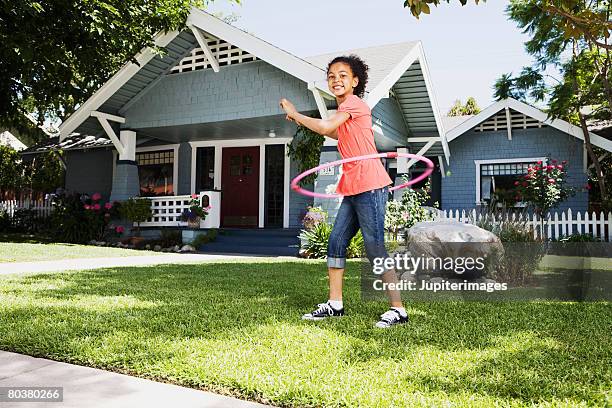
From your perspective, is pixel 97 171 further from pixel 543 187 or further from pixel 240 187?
pixel 543 187

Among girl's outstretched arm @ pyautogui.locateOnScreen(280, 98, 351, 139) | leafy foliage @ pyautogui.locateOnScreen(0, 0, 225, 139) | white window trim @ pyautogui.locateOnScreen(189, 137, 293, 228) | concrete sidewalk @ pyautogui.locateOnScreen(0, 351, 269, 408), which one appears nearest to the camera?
concrete sidewalk @ pyautogui.locateOnScreen(0, 351, 269, 408)

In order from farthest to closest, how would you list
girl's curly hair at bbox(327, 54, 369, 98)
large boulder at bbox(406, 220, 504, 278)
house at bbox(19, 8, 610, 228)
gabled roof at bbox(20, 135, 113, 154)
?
gabled roof at bbox(20, 135, 113, 154) < house at bbox(19, 8, 610, 228) < large boulder at bbox(406, 220, 504, 278) < girl's curly hair at bbox(327, 54, 369, 98)

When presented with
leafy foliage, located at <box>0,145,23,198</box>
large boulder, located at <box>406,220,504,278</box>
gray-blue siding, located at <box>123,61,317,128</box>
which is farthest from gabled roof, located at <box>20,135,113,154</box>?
large boulder, located at <box>406,220,504,278</box>

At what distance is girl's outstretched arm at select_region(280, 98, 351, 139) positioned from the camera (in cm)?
337

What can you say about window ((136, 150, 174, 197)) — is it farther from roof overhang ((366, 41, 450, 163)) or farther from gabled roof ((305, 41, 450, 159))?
roof overhang ((366, 41, 450, 163))

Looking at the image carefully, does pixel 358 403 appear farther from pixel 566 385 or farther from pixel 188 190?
pixel 188 190

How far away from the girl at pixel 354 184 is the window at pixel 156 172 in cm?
1249

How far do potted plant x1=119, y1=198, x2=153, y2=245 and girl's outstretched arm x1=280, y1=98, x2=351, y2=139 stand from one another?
34.3 ft

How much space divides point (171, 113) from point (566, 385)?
1219cm

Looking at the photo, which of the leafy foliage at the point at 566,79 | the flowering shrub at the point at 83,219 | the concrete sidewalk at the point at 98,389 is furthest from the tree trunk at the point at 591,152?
the concrete sidewalk at the point at 98,389

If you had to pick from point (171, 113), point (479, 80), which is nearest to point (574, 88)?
point (171, 113)

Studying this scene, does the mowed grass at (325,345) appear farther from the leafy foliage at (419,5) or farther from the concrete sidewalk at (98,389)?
the leafy foliage at (419,5)

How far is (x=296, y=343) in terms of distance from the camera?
2.92 meters

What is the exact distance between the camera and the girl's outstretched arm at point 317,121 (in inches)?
133
